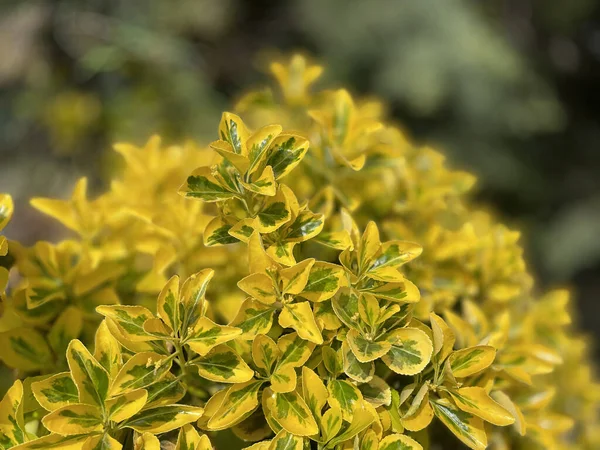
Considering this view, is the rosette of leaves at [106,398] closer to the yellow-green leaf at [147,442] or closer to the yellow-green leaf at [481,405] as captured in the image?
the yellow-green leaf at [147,442]

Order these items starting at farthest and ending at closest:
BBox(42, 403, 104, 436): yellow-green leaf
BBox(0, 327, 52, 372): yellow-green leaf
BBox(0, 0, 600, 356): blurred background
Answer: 1. BBox(0, 0, 600, 356): blurred background
2. BBox(0, 327, 52, 372): yellow-green leaf
3. BBox(42, 403, 104, 436): yellow-green leaf

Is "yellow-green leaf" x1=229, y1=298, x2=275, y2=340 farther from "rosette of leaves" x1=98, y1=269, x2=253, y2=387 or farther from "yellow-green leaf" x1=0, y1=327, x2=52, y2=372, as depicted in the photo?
"yellow-green leaf" x1=0, y1=327, x2=52, y2=372

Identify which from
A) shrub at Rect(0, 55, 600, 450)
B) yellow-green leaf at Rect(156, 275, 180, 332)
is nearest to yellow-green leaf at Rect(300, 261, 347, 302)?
shrub at Rect(0, 55, 600, 450)

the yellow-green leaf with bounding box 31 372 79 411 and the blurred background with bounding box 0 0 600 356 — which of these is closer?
the yellow-green leaf with bounding box 31 372 79 411

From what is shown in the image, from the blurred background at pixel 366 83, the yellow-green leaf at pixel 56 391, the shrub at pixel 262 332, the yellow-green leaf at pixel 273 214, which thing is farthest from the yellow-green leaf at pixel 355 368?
the blurred background at pixel 366 83

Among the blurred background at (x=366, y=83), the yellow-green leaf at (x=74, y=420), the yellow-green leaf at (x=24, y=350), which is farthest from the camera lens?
the blurred background at (x=366, y=83)

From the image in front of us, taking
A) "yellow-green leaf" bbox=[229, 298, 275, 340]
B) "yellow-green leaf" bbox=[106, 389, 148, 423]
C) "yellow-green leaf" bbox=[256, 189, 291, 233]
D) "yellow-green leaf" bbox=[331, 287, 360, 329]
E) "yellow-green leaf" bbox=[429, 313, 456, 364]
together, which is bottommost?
"yellow-green leaf" bbox=[106, 389, 148, 423]
